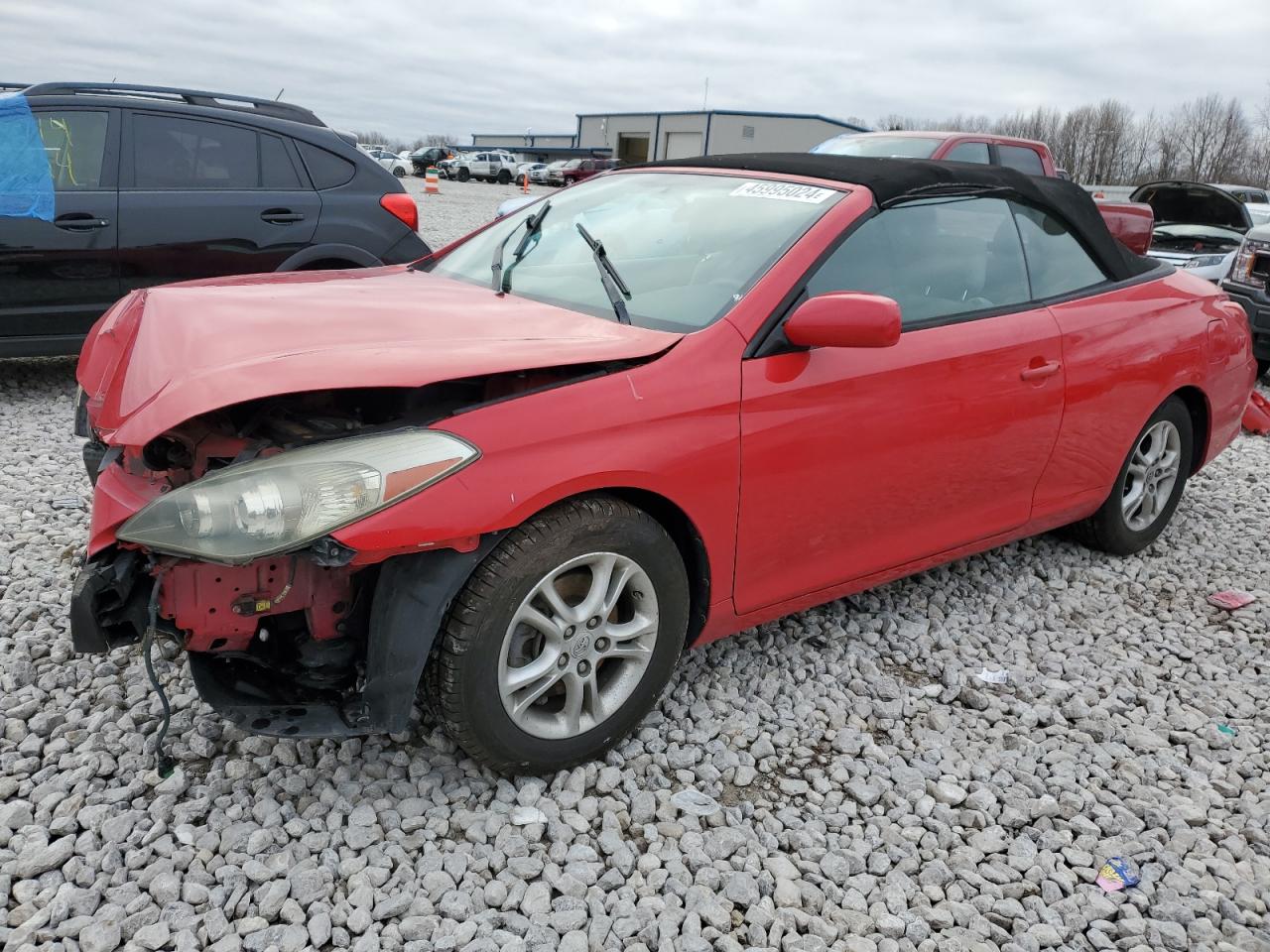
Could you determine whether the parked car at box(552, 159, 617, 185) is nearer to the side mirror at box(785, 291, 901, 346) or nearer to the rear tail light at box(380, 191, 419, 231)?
the rear tail light at box(380, 191, 419, 231)

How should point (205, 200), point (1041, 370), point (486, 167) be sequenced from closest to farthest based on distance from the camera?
point (1041, 370), point (205, 200), point (486, 167)

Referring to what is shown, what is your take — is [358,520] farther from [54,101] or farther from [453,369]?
[54,101]

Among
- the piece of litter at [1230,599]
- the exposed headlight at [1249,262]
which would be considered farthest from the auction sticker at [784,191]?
the exposed headlight at [1249,262]

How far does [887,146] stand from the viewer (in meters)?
9.20

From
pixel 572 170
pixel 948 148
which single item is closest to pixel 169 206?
pixel 948 148

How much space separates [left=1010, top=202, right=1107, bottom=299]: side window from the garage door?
60458 millimetres

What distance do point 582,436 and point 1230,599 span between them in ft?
10.5

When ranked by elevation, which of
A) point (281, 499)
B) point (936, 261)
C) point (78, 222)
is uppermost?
point (936, 261)

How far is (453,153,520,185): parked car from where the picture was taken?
4638 centimetres

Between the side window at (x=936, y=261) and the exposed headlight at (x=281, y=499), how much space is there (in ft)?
4.41

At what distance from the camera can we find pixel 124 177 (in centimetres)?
→ 552

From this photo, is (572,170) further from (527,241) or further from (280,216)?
A: (527,241)

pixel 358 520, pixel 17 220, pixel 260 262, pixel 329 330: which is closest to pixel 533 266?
pixel 329 330

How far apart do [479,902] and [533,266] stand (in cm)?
200
